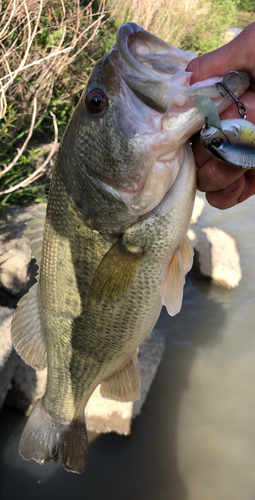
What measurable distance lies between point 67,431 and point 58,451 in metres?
0.11

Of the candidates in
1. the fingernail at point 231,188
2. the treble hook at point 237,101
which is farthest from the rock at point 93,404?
the treble hook at point 237,101

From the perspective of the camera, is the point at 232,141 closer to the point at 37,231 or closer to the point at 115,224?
the point at 115,224

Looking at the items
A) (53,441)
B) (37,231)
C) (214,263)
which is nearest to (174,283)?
(37,231)

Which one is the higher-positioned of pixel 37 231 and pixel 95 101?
pixel 95 101

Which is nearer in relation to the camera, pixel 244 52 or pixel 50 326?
pixel 244 52

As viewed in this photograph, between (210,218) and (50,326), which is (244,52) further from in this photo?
(210,218)

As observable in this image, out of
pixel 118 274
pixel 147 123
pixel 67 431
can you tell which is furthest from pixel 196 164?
pixel 67 431

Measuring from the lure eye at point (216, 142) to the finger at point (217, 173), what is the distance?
0.31 meters

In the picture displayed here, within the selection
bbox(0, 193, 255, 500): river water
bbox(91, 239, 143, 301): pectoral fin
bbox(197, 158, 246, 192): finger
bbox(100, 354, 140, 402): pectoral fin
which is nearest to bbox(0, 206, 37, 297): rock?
bbox(0, 193, 255, 500): river water

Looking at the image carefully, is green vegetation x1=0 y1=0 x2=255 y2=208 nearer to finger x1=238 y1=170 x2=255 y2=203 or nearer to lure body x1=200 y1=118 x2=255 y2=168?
finger x1=238 y1=170 x2=255 y2=203

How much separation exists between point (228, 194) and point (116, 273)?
690 millimetres

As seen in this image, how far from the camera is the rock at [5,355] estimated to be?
8.56ft

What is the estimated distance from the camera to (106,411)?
309 cm

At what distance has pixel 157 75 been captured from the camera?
3.56 feet
